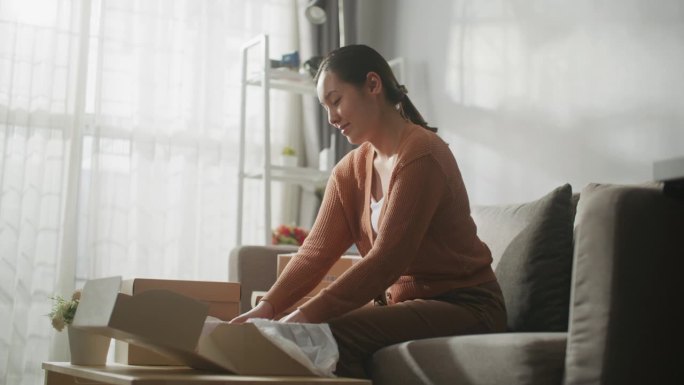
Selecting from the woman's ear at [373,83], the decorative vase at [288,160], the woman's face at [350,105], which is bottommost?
the woman's face at [350,105]

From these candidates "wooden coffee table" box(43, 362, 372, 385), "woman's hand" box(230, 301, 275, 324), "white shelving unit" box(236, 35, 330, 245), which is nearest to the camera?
"wooden coffee table" box(43, 362, 372, 385)

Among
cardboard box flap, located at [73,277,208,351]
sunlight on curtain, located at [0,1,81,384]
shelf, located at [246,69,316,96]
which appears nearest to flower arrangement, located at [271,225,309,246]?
shelf, located at [246,69,316,96]

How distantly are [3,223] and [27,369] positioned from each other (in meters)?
0.55

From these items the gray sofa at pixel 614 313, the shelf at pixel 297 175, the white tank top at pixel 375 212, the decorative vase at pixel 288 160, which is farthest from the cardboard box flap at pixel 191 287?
the decorative vase at pixel 288 160

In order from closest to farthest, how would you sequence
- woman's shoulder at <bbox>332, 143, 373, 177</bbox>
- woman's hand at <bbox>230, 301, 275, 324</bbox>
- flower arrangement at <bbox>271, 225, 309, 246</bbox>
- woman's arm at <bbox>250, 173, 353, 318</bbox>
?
woman's hand at <bbox>230, 301, 275, 324</bbox> → woman's arm at <bbox>250, 173, 353, 318</bbox> → woman's shoulder at <bbox>332, 143, 373, 177</bbox> → flower arrangement at <bbox>271, 225, 309, 246</bbox>

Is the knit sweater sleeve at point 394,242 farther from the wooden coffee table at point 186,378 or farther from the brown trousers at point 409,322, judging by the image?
the wooden coffee table at point 186,378

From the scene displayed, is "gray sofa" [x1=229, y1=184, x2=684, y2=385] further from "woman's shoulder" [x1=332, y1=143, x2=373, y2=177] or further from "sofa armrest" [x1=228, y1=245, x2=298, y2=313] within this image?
"sofa armrest" [x1=228, y1=245, x2=298, y2=313]

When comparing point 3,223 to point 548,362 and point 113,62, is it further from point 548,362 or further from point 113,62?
point 548,362

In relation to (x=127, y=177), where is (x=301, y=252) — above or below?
below

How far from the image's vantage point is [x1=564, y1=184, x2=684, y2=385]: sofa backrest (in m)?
1.31

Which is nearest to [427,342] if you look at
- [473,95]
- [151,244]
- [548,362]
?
[548,362]

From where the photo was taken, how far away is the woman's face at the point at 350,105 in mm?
1971

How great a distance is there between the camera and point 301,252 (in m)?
2.06

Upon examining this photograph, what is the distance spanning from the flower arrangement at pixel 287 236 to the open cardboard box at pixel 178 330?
173cm
